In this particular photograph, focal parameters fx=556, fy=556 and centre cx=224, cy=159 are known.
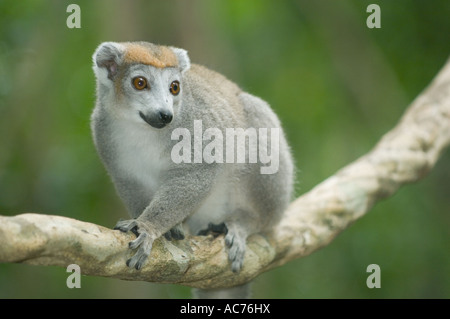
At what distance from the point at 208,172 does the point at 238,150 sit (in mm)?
519

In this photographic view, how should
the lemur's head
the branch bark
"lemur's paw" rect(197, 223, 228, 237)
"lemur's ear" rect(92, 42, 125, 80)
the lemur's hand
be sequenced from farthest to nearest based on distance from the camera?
1. "lemur's paw" rect(197, 223, 228, 237)
2. "lemur's ear" rect(92, 42, 125, 80)
3. the lemur's head
4. the lemur's hand
5. the branch bark

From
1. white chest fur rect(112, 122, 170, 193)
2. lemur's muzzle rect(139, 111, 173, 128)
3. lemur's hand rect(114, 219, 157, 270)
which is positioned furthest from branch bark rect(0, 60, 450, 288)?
lemur's muzzle rect(139, 111, 173, 128)

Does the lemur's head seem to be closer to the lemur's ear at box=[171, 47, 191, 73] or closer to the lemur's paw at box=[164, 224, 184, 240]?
the lemur's ear at box=[171, 47, 191, 73]

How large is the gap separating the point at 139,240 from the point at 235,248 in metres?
1.12

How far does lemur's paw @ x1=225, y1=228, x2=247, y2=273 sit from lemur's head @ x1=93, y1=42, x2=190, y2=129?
122 cm

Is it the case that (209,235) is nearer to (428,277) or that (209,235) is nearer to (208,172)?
(208,172)

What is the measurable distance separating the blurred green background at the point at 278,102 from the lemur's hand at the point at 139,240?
337cm

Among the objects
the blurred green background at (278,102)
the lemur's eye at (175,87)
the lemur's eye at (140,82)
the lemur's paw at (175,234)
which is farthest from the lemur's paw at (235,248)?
the blurred green background at (278,102)

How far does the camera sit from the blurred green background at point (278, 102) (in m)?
7.55

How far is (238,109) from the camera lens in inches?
213

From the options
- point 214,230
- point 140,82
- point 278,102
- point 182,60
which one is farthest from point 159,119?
point 278,102

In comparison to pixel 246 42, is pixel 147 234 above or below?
below

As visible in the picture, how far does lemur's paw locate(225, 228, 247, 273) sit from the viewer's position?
4773mm

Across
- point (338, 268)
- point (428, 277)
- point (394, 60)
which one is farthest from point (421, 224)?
point (394, 60)
